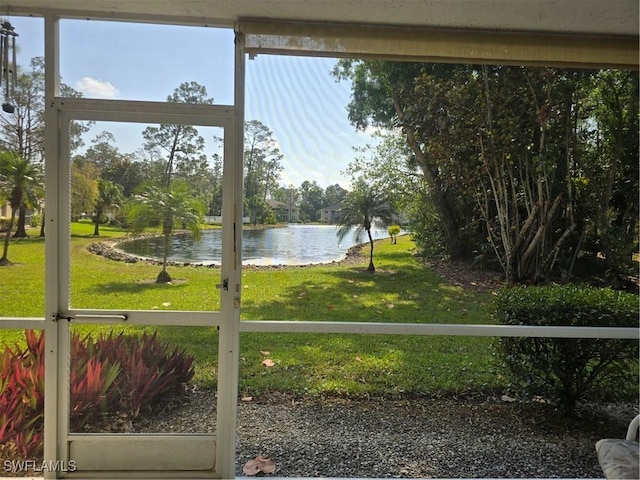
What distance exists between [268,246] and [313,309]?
450mm

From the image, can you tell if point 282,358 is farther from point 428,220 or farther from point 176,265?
point 428,220

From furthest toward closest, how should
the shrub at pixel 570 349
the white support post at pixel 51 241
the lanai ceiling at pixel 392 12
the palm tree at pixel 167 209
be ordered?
the shrub at pixel 570 349
the palm tree at pixel 167 209
the white support post at pixel 51 241
the lanai ceiling at pixel 392 12

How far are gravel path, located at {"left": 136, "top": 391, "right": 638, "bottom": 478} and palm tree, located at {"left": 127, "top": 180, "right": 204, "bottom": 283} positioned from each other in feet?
2.95

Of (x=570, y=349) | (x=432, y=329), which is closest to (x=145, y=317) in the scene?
(x=432, y=329)

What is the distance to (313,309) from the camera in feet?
6.63

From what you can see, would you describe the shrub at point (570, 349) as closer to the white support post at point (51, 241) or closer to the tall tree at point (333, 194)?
the tall tree at point (333, 194)

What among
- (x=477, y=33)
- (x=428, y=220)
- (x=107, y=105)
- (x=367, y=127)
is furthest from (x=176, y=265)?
(x=477, y=33)

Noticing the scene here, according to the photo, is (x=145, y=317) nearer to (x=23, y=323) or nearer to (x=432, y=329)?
(x=23, y=323)

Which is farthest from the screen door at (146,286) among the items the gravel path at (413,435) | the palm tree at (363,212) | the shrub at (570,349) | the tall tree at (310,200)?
the shrub at (570,349)

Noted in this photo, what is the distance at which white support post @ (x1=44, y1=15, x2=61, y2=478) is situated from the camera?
1699 mm

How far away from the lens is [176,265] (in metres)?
1.83

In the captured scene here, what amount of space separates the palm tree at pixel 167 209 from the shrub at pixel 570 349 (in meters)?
1.86

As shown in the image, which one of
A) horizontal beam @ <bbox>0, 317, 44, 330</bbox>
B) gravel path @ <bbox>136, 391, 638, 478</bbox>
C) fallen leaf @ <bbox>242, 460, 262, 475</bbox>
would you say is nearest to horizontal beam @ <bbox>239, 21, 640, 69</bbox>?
horizontal beam @ <bbox>0, 317, 44, 330</bbox>

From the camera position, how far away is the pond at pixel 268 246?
1804 mm
